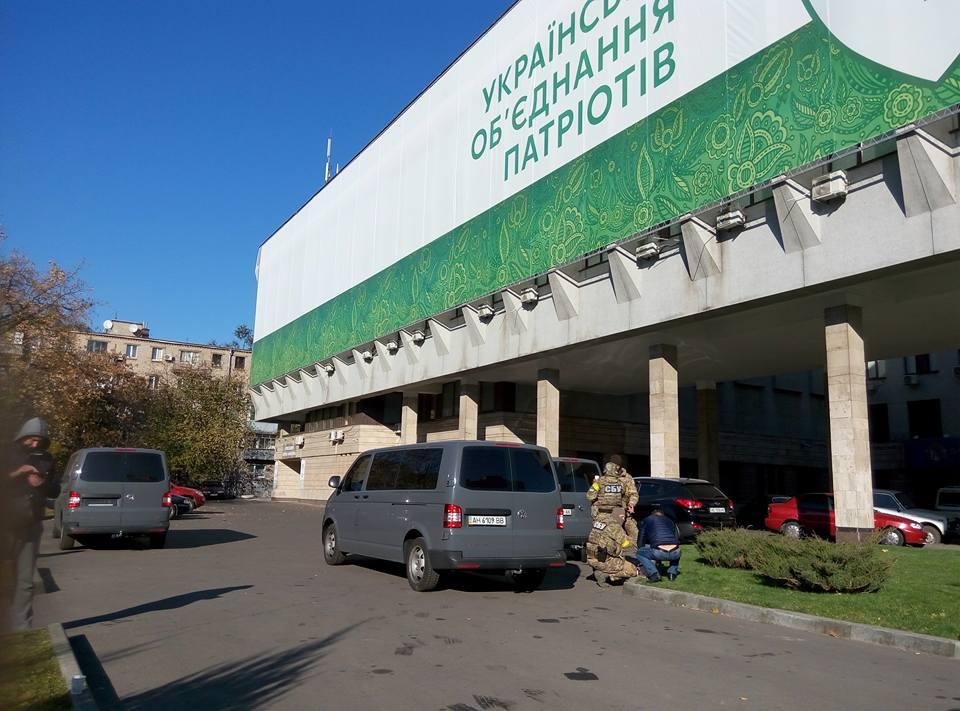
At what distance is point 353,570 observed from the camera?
12.9 meters

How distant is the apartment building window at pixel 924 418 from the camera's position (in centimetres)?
4391

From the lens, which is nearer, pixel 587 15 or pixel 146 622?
pixel 146 622

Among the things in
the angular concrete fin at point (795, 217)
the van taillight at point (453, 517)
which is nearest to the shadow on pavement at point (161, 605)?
the van taillight at point (453, 517)

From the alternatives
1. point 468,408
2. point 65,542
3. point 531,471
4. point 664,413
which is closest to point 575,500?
point 531,471

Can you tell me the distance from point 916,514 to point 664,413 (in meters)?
7.21

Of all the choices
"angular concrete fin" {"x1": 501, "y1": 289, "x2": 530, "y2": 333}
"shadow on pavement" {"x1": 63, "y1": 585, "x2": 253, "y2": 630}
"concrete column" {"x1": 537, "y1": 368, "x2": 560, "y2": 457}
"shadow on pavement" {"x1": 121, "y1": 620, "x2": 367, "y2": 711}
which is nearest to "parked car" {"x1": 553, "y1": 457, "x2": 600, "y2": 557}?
"shadow on pavement" {"x1": 63, "y1": 585, "x2": 253, "y2": 630}

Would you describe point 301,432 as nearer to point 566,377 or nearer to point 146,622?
point 566,377

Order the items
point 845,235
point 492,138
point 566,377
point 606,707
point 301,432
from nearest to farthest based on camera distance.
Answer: point 606,707 → point 845,235 → point 492,138 → point 566,377 → point 301,432

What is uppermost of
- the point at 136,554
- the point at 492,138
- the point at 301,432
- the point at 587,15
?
the point at 587,15

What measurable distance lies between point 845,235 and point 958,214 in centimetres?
238

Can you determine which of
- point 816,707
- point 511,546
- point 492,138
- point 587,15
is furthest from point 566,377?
point 816,707

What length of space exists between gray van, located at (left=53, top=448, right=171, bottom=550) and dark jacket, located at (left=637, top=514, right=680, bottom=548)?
31.3ft

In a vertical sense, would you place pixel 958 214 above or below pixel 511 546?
above

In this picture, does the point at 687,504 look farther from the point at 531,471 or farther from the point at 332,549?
the point at 332,549
